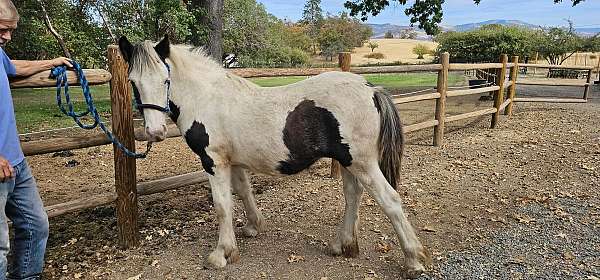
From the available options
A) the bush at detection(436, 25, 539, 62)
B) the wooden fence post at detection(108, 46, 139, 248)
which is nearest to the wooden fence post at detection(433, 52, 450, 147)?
the wooden fence post at detection(108, 46, 139, 248)

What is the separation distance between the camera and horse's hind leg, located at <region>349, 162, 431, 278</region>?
2.95m

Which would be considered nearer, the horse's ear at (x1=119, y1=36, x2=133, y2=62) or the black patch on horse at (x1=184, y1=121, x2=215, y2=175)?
the horse's ear at (x1=119, y1=36, x2=133, y2=62)

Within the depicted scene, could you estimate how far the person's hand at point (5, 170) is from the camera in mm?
2031

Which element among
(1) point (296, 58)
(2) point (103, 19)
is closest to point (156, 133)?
(2) point (103, 19)

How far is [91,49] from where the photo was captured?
11.3m

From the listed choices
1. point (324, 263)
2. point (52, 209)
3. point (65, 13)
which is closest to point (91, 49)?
point (65, 13)

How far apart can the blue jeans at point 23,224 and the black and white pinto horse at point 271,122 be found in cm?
80

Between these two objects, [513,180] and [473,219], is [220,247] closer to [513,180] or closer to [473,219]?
[473,219]

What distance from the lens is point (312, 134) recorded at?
2916mm

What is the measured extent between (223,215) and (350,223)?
1031 mm

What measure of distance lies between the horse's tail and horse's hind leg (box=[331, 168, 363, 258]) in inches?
13.3

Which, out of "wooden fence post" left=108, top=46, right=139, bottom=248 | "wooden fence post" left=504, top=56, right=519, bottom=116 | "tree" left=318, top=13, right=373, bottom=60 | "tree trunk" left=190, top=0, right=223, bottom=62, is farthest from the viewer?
"tree" left=318, top=13, right=373, bottom=60

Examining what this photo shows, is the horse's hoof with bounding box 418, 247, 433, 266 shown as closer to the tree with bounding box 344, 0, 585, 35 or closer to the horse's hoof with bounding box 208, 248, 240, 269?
the horse's hoof with bounding box 208, 248, 240, 269

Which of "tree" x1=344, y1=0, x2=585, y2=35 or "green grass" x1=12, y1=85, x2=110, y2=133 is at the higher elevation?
"tree" x1=344, y1=0, x2=585, y2=35
